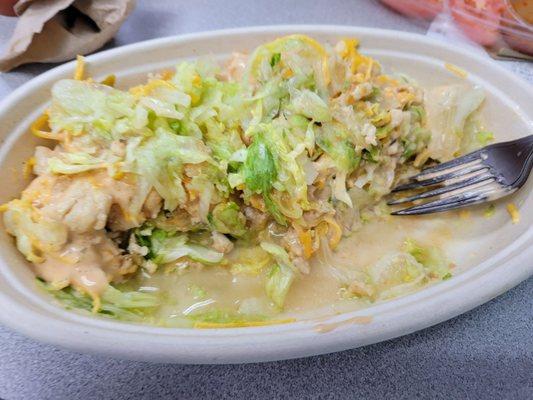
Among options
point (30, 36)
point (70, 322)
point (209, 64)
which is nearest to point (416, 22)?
point (209, 64)

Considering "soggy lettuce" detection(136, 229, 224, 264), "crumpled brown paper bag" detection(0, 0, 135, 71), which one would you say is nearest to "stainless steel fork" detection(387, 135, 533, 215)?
"soggy lettuce" detection(136, 229, 224, 264)

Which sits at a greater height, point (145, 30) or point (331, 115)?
point (331, 115)

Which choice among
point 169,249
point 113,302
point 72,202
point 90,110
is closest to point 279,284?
point 169,249

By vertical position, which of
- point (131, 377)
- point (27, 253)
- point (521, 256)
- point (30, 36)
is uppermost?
point (521, 256)

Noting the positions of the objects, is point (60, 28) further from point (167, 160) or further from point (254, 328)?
point (254, 328)

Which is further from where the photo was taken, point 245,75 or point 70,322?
point 245,75

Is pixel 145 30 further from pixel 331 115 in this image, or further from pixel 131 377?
pixel 131 377
